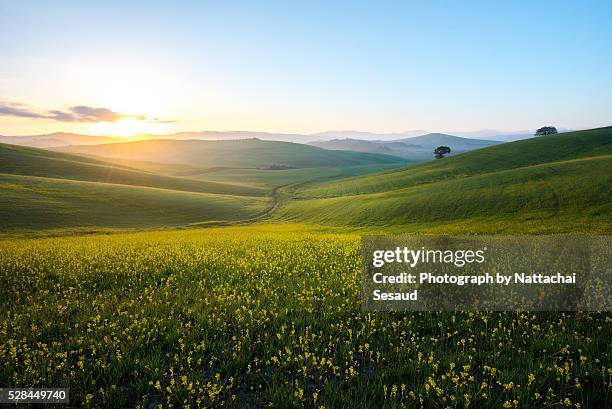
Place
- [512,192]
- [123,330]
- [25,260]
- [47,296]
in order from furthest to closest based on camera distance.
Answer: [512,192]
[25,260]
[47,296]
[123,330]

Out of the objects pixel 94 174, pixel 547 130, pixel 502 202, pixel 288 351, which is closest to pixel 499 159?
pixel 502 202

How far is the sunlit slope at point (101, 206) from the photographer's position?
54.5 m

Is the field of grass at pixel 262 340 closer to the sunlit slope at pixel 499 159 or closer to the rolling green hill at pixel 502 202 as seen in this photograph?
the rolling green hill at pixel 502 202

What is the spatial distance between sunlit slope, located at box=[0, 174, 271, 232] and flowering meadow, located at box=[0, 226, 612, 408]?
51.0 meters

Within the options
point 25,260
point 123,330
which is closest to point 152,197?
point 25,260

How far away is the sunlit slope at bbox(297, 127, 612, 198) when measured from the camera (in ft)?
276

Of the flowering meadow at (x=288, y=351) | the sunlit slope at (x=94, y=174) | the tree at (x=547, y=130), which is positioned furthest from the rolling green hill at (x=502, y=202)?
the tree at (x=547, y=130)

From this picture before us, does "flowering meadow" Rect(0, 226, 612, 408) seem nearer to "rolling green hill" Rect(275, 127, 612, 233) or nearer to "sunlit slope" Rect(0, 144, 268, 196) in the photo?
"rolling green hill" Rect(275, 127, 612, 233)

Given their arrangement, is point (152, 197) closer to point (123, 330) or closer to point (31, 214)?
point (31, 214)

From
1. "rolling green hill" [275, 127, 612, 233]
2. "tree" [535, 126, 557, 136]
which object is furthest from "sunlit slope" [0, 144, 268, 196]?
"tree" [535, 126, 557, 136]

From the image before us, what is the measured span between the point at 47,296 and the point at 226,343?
8.33 metres

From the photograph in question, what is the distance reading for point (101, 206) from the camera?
219ft

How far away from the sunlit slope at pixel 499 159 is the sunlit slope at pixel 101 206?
2927 centimetres

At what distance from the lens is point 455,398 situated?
5676 mm
